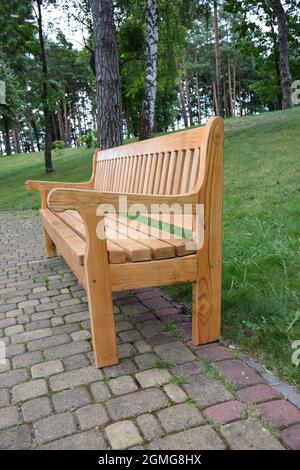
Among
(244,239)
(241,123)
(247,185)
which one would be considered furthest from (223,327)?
(241,123)

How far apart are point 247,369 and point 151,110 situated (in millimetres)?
8934

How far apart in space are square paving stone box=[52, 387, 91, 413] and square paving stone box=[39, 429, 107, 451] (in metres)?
0.21

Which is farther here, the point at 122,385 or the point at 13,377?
the point at 13,377

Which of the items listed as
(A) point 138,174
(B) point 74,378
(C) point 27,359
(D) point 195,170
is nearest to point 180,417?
(B) point 74,378

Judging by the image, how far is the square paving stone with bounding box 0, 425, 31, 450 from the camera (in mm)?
1692

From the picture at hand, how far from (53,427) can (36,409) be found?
0.59 feet

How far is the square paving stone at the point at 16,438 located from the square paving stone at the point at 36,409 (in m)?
0.06

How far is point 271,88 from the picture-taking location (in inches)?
1041

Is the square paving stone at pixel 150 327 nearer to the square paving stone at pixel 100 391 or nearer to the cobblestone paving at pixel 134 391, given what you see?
the cobblestone paving at pixel 134 391

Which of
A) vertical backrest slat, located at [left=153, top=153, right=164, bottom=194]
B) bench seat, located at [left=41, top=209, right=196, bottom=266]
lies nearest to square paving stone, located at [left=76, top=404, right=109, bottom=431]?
bench seat, located at [left=41, top=209, right=196, bottom=266]

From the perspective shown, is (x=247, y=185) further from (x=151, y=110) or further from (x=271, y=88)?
(x=271, y=88)

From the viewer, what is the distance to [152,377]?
211 cm

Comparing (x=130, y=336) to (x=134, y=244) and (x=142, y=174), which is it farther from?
(x=142, y=174)
